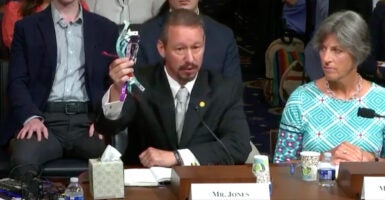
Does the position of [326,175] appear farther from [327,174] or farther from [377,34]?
[377,34]

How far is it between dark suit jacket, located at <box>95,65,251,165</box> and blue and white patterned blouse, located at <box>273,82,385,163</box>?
205 millimetres

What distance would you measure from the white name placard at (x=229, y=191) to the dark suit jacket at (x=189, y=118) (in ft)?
2.41

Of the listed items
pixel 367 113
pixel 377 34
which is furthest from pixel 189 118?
pixel 377 34

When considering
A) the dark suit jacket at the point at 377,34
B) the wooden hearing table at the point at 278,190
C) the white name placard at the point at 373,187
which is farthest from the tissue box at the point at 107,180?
the dark suit jacket at the point at 377,34

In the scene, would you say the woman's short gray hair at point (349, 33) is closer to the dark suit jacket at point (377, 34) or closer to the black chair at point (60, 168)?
the black chair at point (60, 168)

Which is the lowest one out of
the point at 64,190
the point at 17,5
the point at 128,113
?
the point at 64,190

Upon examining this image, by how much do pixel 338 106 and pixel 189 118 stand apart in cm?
68

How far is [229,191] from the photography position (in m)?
2.82

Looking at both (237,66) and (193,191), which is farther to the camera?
(237,66)

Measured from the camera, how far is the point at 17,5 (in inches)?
202

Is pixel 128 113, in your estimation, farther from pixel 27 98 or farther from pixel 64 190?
pixel 27 98

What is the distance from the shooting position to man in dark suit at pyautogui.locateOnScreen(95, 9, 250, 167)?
11.7 feet

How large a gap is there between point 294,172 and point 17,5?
2435mm

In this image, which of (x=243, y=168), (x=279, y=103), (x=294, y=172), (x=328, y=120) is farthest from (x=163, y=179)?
(x=279, y=103)
